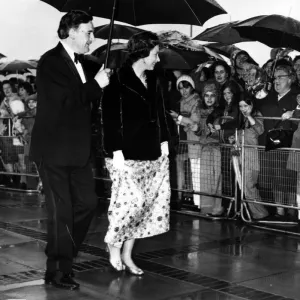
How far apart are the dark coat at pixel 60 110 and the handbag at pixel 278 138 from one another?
3.19 meters

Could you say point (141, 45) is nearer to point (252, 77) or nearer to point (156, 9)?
point (156, 9)

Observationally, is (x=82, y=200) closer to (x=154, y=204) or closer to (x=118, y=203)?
(x=118, y=203)

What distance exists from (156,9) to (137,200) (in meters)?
2.82

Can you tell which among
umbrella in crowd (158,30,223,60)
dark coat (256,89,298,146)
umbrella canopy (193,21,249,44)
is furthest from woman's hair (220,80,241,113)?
umbrella in crowd (158,30,223,60)

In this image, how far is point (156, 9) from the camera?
306 inches

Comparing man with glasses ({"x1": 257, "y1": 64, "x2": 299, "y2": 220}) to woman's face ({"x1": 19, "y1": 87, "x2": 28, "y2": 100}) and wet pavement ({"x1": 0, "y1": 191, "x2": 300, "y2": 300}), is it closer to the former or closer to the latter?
wet pavement ({"x1": 0, "y1": 191, "x2": 300, "y2": 300})

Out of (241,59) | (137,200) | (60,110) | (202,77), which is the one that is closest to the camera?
(60,110)

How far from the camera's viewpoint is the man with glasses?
325 inches

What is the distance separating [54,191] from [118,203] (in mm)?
689

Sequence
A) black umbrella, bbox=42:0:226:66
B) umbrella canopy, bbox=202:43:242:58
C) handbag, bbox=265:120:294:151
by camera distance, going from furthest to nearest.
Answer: umbrella canopy, bbox=202:43:242:58 < handbag, bbox=265:120:294:151 < black umbrella, bbox=42:0:226:66

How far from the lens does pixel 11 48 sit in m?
15.1

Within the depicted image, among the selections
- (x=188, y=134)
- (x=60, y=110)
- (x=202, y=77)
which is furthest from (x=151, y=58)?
(x=202, y=77)

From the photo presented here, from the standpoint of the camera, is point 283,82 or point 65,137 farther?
point 283,82

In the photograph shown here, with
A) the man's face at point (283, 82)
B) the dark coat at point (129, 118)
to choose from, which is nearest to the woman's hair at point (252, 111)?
the man's face at point (283, 82)
